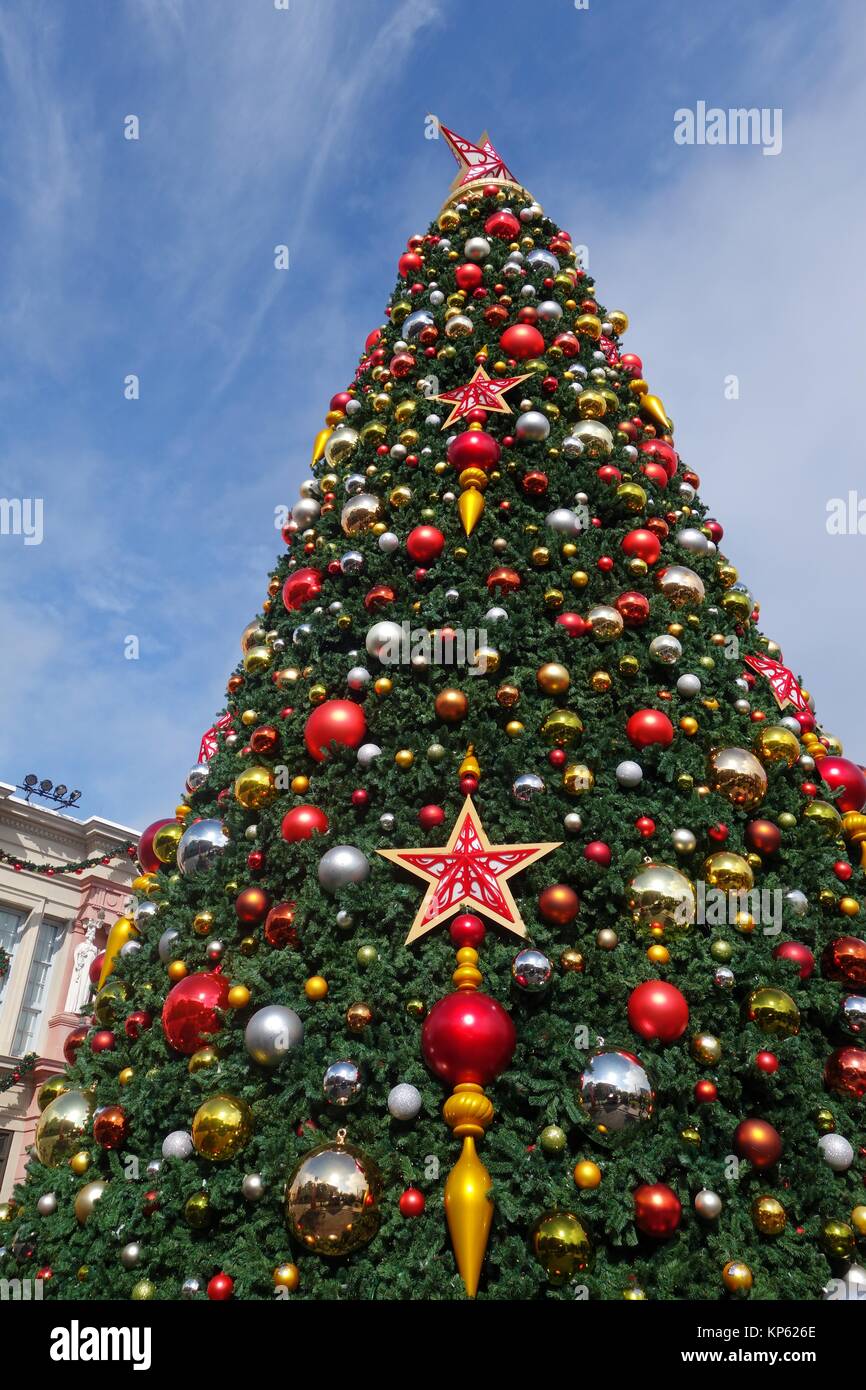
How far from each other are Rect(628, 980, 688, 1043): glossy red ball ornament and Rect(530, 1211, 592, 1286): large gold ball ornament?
2.47 feet

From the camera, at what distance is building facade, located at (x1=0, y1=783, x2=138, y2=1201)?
48.7 feet

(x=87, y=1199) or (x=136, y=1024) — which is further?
(x=136, y=1024)

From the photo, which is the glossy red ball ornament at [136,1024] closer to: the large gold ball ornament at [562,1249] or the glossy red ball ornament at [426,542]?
the large gold ball ornament at [562,1249]

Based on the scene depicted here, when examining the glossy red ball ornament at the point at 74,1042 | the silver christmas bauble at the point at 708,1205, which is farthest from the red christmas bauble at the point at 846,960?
the glossy red ball ornament at the point at 74,1042

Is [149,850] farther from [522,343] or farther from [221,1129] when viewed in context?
[522,343]

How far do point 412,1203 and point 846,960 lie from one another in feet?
7.55

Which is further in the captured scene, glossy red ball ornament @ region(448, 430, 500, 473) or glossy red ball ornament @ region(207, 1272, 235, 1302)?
glossy red ball ornament @ region(448, 430, 500, 473)

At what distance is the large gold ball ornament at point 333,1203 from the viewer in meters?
2.99

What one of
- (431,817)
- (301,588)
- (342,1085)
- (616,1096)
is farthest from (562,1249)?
(301,588)

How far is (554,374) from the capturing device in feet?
19.4

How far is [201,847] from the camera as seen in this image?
4.49m

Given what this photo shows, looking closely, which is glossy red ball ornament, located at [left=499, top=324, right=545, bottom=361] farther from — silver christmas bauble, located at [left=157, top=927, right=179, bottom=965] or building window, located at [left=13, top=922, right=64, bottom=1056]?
building window, located at [left=13, top=922, right=64, bottom=1056]

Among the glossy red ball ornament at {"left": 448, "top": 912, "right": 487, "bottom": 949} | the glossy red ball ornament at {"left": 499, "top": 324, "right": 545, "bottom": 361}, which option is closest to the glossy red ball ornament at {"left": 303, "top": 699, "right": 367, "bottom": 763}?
the glossy red ball ornament at {"left": 448, "top": 912, "right": 487, "bottom": 949}

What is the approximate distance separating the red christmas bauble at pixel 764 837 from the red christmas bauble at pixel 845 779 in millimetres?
1125
